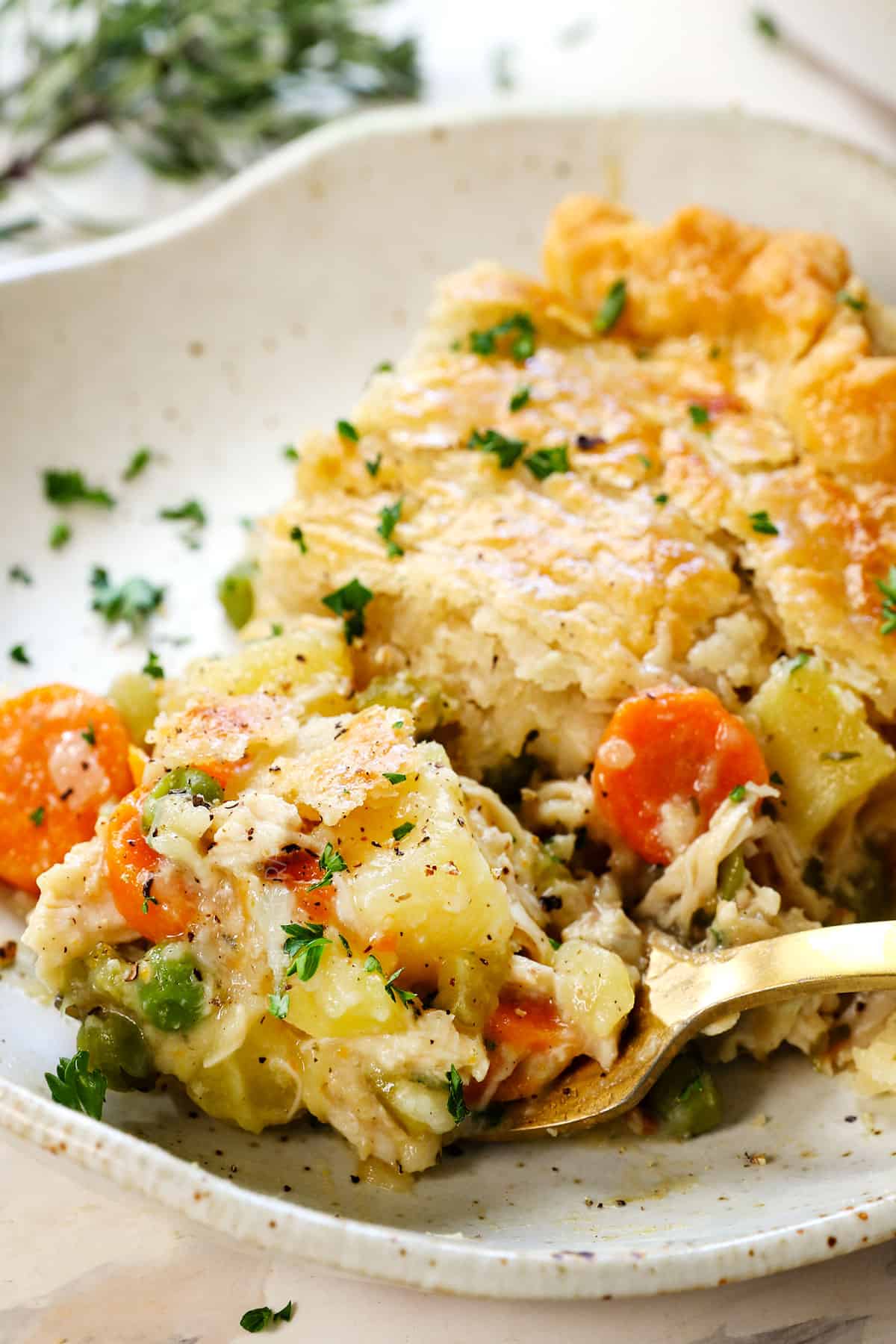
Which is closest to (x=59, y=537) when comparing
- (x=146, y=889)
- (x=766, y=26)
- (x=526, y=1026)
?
(x=146, y=889)

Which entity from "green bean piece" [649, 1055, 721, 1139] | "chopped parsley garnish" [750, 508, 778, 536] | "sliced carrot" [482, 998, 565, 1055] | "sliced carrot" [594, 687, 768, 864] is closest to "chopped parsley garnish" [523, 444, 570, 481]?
"chopped parsley garnish" [750, 508, 778, 536]

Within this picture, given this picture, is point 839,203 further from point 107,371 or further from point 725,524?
point 107,371

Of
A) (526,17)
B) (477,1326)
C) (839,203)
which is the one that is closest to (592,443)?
(839,203)

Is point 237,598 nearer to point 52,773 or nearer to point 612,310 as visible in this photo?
point 52,773

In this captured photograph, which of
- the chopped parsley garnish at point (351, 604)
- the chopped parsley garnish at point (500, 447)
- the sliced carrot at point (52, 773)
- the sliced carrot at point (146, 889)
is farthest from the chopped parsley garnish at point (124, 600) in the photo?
the sliced carrot at point (146, 889)

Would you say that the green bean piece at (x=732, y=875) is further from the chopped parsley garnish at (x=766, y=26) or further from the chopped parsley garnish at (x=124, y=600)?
the chopped parsley garnish at (x=766, y=26)

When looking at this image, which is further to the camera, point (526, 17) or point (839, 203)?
point (526, 17)

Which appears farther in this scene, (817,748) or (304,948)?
Answer: (817,748)
